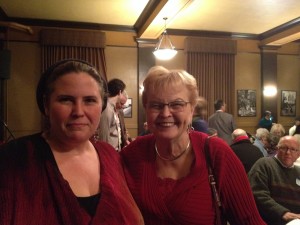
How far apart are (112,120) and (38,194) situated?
2.77 meters

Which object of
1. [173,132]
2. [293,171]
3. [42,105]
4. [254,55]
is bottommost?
[293,171]

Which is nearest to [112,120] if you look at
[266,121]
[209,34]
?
[209,34]

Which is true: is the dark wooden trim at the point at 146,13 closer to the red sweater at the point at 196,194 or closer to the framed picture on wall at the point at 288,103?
the framed picture on wall at the point at 288,103

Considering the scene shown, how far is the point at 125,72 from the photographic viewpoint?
865cm

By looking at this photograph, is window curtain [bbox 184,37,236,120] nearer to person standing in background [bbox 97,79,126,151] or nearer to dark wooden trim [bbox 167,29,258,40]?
dark wooden trim [bbox 167,29,258,40]

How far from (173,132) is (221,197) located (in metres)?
0.40

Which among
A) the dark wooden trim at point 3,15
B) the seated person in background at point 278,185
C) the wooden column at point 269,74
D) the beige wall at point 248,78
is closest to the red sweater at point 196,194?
the seated person in background at point 278,185

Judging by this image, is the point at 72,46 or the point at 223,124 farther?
the point at 72,46

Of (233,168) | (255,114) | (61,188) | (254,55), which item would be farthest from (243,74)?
(61,188)

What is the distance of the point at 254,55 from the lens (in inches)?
375

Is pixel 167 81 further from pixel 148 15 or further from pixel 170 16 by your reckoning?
pixel 148 15

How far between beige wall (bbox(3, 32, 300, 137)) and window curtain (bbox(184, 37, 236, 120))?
1.09 ft

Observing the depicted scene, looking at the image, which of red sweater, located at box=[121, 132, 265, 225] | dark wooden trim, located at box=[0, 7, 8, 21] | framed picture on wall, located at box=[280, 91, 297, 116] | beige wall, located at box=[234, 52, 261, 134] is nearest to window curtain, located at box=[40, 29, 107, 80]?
dark wooden trim, located at box=[0, 7, 8, 21]

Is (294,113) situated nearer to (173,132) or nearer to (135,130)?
(135,130)
